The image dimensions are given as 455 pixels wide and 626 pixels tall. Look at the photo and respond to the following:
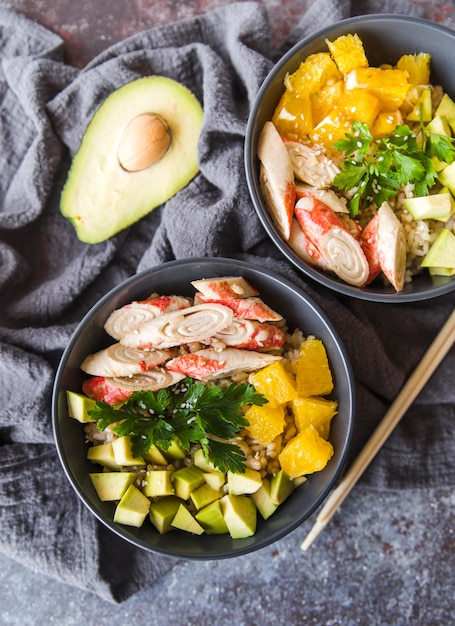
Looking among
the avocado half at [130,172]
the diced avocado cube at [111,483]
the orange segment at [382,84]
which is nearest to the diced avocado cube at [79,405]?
the diced avocado cube at [111,483]

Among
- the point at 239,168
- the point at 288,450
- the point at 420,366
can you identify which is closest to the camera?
the point at 288,450

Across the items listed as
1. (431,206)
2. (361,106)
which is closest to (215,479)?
(431,206)

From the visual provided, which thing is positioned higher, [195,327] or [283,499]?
[195,327]

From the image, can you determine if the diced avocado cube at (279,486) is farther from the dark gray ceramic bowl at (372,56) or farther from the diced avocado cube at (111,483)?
the dark gray ceramic bowl at (372,56)

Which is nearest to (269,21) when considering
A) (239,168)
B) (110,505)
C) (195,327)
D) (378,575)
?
(239,168)

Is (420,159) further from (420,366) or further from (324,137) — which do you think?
(420,366)

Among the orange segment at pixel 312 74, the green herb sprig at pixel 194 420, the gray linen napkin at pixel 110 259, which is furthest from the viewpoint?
the gray linen napkin at pixel 110 259

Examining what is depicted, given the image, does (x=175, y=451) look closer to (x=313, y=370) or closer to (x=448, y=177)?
(x=313, y=370)
